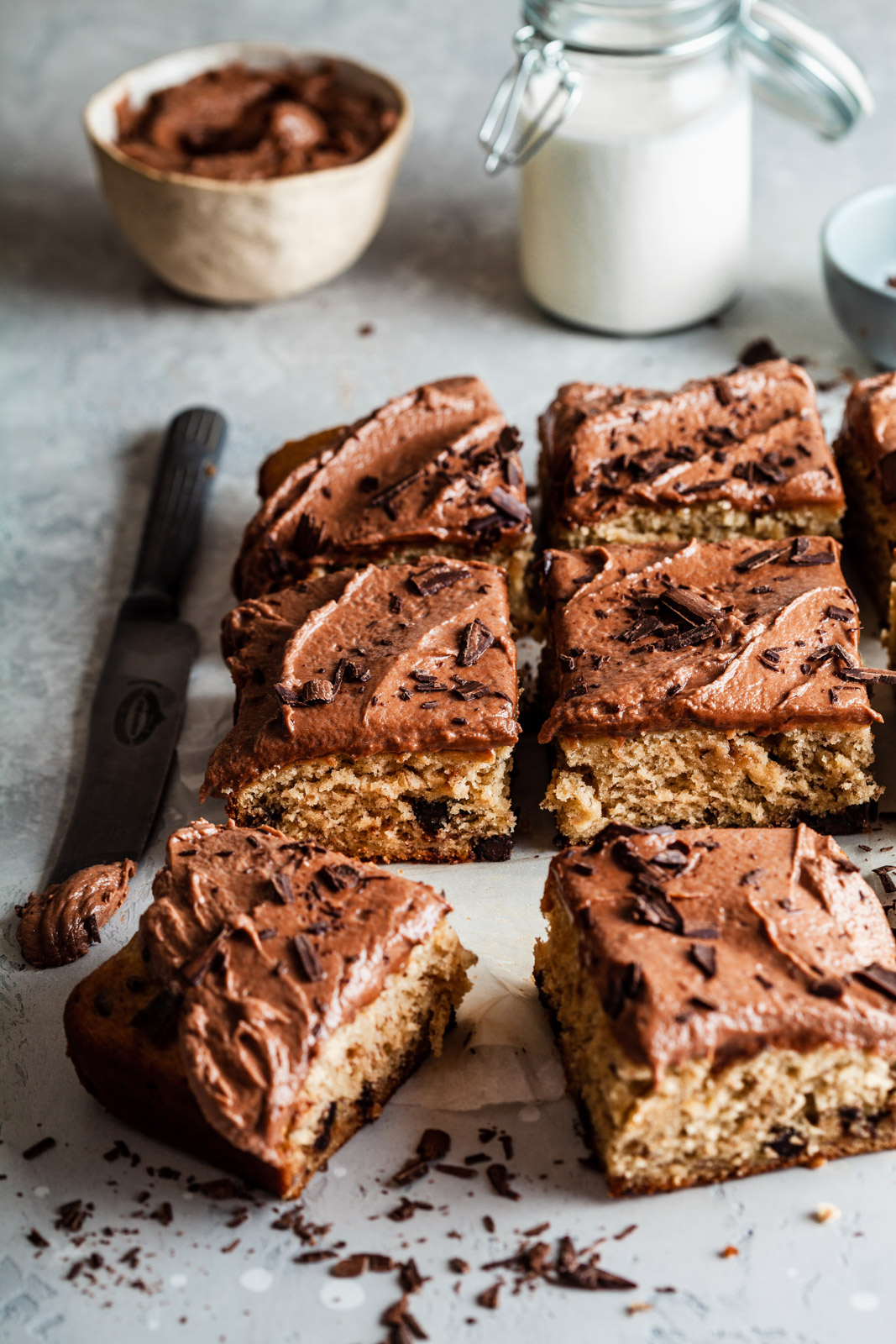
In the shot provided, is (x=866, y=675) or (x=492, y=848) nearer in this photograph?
(x=866, y=675)

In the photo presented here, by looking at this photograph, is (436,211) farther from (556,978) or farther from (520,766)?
(556,978)

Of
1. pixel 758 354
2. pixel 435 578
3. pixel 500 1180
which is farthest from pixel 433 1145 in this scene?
pixel 758 354

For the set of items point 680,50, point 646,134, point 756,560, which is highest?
point 680,50

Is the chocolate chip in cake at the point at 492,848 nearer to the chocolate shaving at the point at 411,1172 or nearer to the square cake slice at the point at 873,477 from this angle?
the chocolate shaving at the point at 411,1172

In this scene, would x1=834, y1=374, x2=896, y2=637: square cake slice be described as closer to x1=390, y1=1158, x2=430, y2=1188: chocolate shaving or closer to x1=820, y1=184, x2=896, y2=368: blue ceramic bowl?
x1=820, y1=184, x2=896, y2=368: blue ceramic bowl

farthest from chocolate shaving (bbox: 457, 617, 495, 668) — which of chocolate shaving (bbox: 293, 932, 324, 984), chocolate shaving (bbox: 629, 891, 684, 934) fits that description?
chocolate shaving (bbox: 293, 932, 324, 984)

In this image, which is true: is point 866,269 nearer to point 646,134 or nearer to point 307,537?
point 646,134

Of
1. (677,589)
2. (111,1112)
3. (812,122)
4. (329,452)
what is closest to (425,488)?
(329,452)
